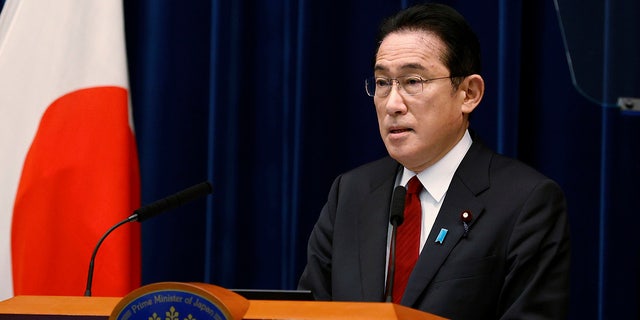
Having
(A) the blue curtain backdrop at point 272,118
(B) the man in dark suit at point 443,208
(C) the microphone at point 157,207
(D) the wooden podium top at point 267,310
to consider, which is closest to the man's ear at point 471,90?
(B) the man in dark suit at point 443,208

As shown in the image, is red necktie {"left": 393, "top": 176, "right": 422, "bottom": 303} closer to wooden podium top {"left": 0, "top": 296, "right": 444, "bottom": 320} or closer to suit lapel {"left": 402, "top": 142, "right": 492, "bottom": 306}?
suit lapel {"left": 402, "top": 142, "right": 492, "bottom": 306}

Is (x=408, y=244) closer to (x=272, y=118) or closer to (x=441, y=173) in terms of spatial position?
(x=441, y=173)

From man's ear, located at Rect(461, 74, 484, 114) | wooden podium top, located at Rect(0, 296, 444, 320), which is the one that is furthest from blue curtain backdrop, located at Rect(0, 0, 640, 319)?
wooden podium top, located at Rect(0, 296, 444, 320)

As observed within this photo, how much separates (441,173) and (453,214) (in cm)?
14

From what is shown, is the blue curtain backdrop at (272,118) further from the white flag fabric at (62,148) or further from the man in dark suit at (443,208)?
the man in dark suit at (443,208)

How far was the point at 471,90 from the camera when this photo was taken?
6.47ft

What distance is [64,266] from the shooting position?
234 cm

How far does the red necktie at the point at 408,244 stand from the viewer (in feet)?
5.94

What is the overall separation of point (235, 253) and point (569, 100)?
117 cm

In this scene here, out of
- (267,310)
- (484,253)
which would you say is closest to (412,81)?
(484,253)

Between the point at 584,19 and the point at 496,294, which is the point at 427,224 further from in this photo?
the point at 584,19

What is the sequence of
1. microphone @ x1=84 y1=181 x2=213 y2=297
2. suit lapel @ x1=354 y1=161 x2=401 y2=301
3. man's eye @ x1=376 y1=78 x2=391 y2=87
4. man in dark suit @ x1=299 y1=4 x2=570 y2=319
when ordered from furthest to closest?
1. man's eye @ x1=376 y1=78 x2=391 y2=87
2. suit lapel @ x1=354 y1=161 x2=401 y2=301
3. man in dark suit @ x1=299 y1=4 x2=570 y2=319
4. microphone @ x1=84 y1=181 x2=213 y2=297

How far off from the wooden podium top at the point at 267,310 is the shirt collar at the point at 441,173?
2.83 feet

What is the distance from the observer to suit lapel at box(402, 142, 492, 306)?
1.74 m
